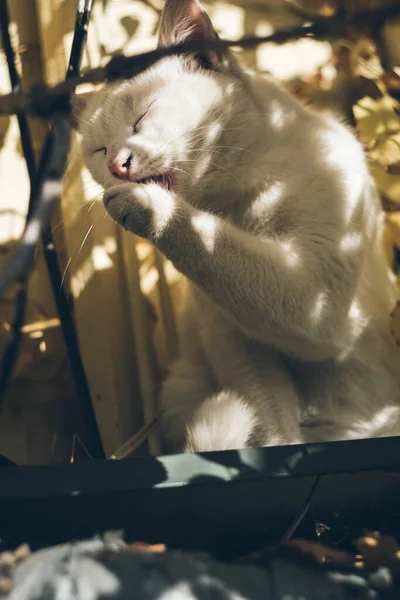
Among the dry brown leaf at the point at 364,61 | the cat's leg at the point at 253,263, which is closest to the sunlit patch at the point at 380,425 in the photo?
the cat's leg at the point at 253,263

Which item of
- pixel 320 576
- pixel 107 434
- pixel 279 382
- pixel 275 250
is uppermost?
pixel 275 250

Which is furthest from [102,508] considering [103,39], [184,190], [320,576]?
[103,39]

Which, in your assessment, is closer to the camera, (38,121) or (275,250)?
(275,250)

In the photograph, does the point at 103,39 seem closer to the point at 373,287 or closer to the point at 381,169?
the point at 381,169

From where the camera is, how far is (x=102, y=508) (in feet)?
3.71

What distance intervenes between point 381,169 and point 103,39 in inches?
38.0

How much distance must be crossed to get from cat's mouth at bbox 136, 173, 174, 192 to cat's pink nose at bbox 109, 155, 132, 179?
0.04 metres

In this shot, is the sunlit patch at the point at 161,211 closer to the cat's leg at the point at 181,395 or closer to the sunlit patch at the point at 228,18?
the cat's leg at the point at 181,395

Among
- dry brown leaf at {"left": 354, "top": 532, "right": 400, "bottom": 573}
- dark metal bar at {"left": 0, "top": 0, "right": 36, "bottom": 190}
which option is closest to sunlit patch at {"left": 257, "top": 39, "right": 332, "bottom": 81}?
dark metal bar at {"left": 0, "top": 0, "right": 36, "bottom": 190}

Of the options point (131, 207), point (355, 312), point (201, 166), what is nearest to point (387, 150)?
point (355, 312)

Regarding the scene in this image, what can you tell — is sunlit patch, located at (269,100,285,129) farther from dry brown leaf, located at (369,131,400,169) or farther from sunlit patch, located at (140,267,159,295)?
sunlit patch, located at (140,267,159,295)

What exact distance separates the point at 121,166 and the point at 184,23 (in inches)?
16.6

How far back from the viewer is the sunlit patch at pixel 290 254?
1401 mm

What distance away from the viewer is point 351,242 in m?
1.51
